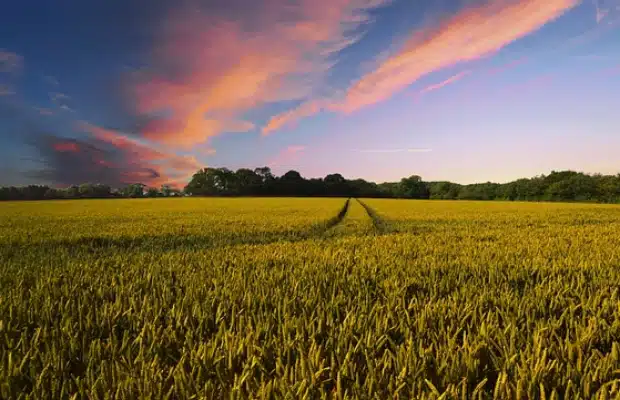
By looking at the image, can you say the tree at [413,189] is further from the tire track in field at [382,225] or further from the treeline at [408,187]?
the tire track in field at [382,225]

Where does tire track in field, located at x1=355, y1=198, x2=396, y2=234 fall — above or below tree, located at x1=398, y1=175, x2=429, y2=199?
below

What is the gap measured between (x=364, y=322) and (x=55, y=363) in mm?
1915

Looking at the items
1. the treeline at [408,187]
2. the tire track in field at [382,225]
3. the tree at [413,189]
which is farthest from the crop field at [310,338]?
the tree at [413,189]

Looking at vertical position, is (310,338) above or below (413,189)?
below

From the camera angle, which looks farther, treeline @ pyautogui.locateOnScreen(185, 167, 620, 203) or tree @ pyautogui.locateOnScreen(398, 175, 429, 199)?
tree @ pyautogui.locateOnScreen(398, 175, 429, 199)

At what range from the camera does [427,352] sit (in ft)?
6.02

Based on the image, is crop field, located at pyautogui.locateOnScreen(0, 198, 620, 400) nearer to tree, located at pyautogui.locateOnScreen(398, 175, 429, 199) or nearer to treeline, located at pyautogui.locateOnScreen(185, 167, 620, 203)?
treeline, located at pyautogui.locateOnScreen(185, 167, 620, 203)

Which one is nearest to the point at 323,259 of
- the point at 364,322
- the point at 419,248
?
the point at 419,248

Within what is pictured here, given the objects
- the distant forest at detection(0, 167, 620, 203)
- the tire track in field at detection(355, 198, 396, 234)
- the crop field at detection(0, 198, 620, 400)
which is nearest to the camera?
the crop field at detection(0, 198, 620, 400)

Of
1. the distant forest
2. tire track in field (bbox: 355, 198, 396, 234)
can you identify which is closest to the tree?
the distant forest

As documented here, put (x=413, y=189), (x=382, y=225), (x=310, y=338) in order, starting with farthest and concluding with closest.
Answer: (x=413, y=189)
(x=382, y=225)
(x=310, y=338)

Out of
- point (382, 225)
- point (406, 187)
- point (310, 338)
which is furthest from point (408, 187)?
point (310, 338)

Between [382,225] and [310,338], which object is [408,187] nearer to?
[382,225]

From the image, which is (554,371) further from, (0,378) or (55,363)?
(0,378)
